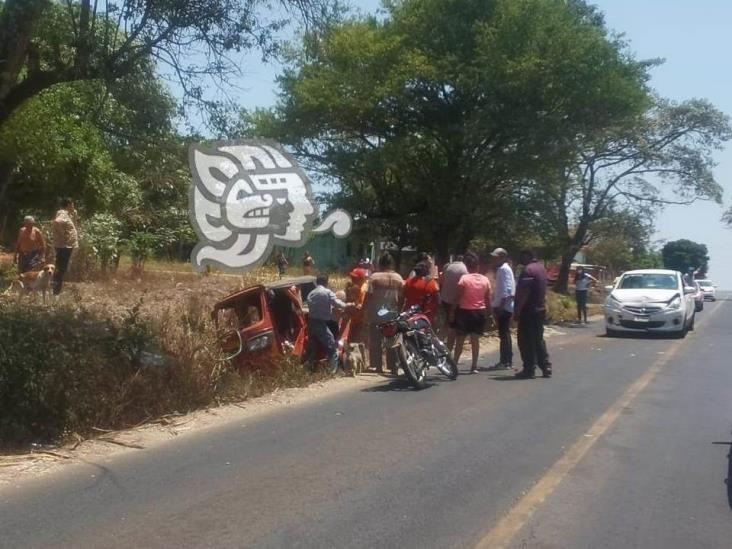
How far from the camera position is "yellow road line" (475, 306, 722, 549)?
19.7ft

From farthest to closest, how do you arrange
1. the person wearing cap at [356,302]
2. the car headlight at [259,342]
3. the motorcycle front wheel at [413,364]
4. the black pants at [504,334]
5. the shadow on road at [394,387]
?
the black pants at [504,334]
the person wearing cap at [356,302]
the shadow on road at [394,387]
the motorcycle front wheel at [413,364]
the car headlight at [259,342]

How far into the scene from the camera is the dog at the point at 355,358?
43.6 ft

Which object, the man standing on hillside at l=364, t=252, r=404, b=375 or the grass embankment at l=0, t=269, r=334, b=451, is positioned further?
the man standing on hillside at l=364, t=252, r=404, b=375

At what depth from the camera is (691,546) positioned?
586 cm

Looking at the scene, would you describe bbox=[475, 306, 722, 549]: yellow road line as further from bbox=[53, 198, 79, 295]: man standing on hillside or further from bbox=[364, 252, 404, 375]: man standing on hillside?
bbox=[53, 198, 79, 295]: man standing on hillside

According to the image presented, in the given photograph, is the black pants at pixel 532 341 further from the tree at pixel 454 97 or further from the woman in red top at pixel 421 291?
the tree at pixel 454 97

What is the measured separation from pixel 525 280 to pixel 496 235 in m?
16.4

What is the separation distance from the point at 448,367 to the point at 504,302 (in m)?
1.83

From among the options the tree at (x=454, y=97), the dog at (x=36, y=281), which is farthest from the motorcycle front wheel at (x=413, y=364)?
the tree at (x=454, y=97)

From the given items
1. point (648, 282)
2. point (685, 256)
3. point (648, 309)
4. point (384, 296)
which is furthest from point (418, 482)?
point (685, 256)

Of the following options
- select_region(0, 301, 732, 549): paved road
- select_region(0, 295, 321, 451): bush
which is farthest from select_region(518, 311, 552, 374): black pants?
select_region(0, 295, 321, 451): bush

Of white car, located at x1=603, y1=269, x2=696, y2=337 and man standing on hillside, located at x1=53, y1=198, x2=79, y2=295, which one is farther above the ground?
man standing on hillside, located at x1=53, y1=198, x2=79, y2=295

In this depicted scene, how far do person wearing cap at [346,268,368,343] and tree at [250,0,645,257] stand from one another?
8981mm

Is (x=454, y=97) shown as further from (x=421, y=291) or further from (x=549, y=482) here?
(x=549, y=482)
